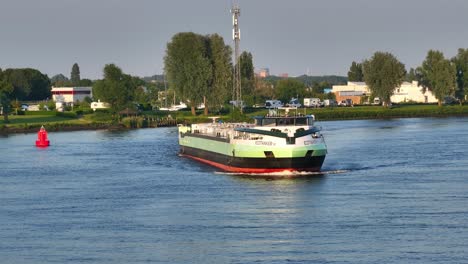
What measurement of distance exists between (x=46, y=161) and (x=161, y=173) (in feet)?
56.7

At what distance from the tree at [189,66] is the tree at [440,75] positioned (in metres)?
48.2

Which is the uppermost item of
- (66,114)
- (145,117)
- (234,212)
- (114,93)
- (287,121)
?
(114,93)

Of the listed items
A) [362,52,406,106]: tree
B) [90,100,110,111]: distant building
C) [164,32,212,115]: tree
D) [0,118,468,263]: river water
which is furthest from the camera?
[362,52,406,106]: tree

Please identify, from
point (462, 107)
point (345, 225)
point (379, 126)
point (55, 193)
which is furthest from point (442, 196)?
point (462, 107)

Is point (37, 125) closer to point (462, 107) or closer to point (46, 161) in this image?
point (46, 161)

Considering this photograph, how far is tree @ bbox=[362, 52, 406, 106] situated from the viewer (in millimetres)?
190625

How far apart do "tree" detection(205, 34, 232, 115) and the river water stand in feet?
252

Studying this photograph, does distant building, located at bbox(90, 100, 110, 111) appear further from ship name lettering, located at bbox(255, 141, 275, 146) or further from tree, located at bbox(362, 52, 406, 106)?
ship name lettering, located at bbox(255, 141, 275, 146)

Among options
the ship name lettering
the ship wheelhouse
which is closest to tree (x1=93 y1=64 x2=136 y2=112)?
the ship wheelhouse

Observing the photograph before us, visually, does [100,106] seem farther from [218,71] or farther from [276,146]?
[276,146]

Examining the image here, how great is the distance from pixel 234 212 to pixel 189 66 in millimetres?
112611

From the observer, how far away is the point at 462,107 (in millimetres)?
186625

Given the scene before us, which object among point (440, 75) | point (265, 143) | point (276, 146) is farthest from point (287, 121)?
point (440, 75)

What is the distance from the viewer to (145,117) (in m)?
164
